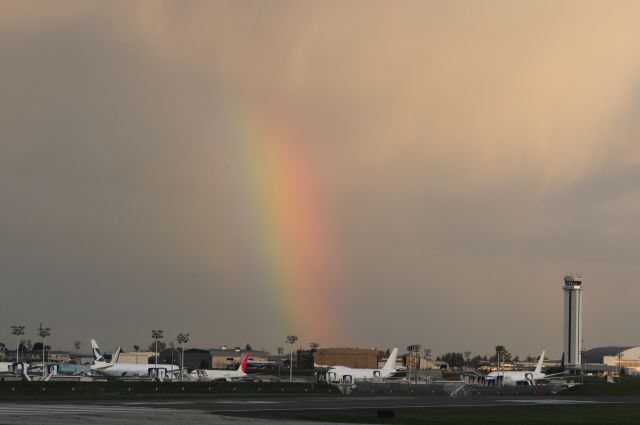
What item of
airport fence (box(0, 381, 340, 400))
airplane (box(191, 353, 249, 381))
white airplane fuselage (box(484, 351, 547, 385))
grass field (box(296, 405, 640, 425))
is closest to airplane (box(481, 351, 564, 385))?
white airplane fuselage (box(484, 351, 547, 385))

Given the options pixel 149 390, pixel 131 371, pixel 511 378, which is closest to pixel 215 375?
pixel 131 371

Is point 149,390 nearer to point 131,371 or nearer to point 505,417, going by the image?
point 131,371

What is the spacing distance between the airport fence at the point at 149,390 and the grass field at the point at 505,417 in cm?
3863

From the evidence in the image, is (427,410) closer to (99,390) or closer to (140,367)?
(99,390)

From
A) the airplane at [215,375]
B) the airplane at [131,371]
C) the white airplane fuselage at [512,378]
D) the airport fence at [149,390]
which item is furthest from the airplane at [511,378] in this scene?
the airplane at [131,371]

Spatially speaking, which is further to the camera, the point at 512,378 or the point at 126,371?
the point at 512,378

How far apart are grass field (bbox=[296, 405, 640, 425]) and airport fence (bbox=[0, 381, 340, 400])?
1521 inches

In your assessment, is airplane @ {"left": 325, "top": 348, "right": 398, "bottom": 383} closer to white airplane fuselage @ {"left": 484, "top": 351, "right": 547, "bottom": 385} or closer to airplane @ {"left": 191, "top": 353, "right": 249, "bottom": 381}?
airplane @ {"left": 191, "top": 353, "right": 249, "bottom": 381}

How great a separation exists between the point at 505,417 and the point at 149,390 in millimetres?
60999

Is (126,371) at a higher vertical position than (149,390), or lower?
lower

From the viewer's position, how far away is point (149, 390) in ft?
394

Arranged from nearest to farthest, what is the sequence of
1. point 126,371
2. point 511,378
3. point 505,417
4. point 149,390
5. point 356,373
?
point 505,417
point 149,390
point 126,371
point 511,378
point 356,373

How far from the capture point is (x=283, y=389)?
133 metres

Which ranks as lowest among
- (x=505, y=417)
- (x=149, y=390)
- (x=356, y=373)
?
(x=356, y=373)
